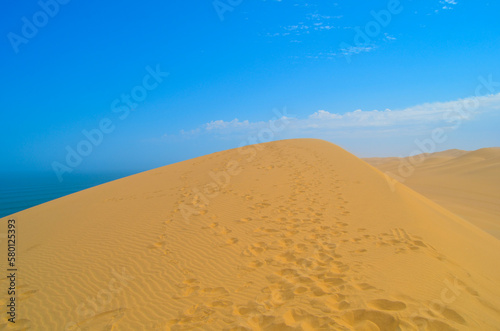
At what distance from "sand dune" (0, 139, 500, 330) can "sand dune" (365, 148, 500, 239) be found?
8.50 meters

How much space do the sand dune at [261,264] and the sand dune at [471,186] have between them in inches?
335

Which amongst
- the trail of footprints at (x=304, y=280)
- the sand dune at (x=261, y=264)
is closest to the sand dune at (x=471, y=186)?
the sand dune at (x=261, y=264)

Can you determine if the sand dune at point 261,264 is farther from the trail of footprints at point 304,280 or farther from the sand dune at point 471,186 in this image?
the sand dune at point 471,186

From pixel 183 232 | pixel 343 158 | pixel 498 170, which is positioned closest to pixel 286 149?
pixel 343 158

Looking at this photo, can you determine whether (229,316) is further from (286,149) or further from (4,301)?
(286,149)

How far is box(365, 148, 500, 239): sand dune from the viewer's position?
1488 centimetres

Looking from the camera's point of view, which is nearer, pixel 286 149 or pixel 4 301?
pixel 4 301

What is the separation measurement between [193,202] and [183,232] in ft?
8.18

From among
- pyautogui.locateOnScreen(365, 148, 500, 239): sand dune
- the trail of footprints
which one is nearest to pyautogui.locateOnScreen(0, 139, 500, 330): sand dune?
the trail of footprints

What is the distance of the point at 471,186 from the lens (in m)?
22.7

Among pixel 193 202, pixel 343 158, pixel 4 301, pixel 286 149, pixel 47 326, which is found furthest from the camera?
pixel 286 149

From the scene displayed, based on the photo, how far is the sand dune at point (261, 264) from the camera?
140 inches

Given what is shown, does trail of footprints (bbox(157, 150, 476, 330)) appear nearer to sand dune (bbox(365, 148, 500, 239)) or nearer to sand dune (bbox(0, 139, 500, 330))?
sand dune (bbox(0, 139, 500, 330))

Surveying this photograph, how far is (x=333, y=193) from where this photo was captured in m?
9.30
